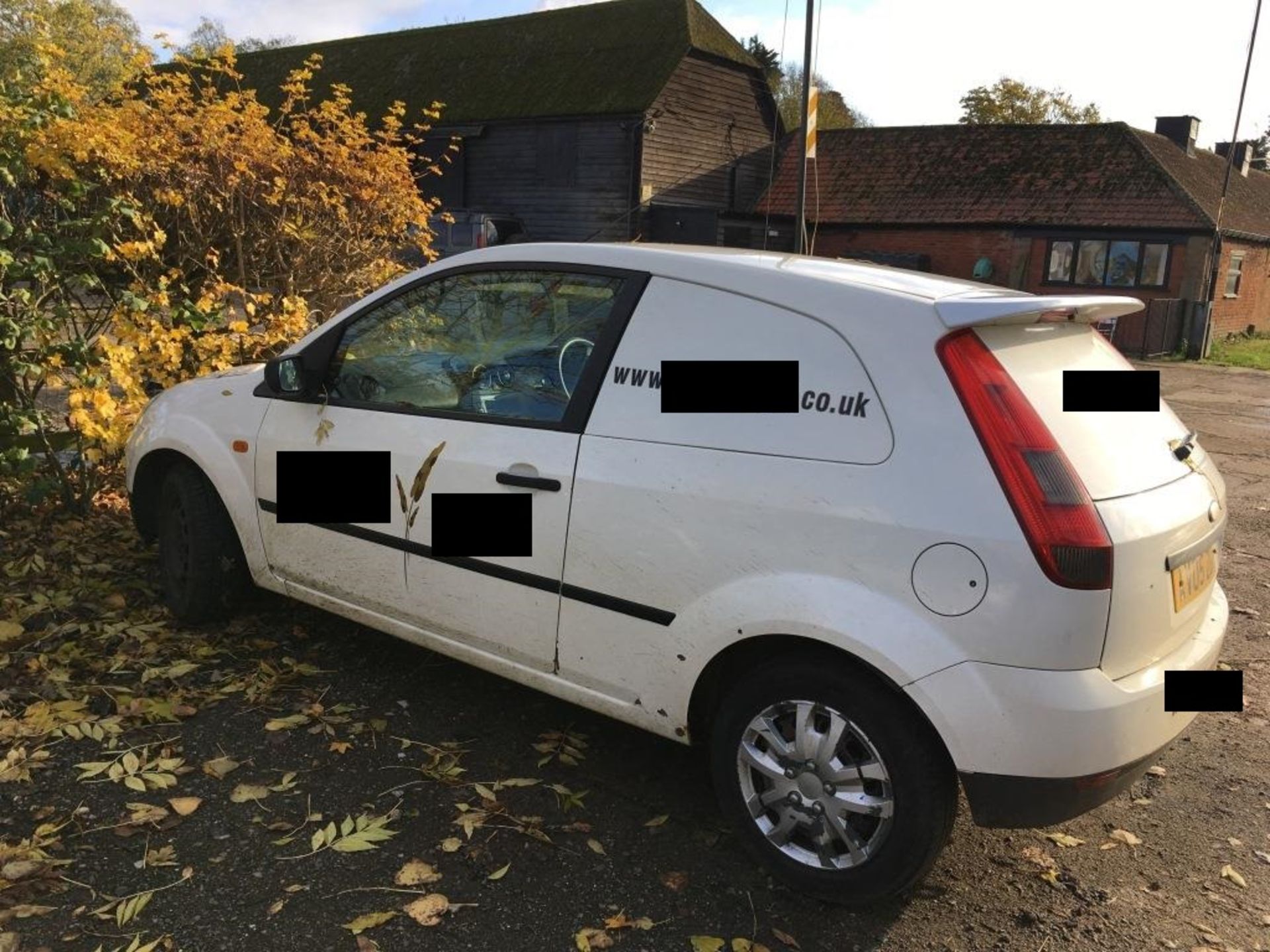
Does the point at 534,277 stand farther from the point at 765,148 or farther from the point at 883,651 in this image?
the point at 765,148

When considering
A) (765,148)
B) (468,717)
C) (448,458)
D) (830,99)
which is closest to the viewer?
(448,458)

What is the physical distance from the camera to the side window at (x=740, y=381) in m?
2.50

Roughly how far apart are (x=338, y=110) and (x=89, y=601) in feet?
14.4

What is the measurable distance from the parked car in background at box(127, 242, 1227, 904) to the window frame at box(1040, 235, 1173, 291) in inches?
899

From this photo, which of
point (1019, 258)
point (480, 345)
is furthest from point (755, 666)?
point (1019, 258)

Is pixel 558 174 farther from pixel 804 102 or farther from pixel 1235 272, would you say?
pixel 804 102

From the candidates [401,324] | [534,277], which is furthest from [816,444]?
[401,324]

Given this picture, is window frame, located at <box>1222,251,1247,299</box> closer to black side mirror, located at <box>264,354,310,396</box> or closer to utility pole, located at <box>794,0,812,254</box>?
utility pole, located at <box>794,0,812,254</box>

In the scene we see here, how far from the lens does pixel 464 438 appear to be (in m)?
3.19

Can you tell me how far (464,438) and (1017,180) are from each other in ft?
83.8

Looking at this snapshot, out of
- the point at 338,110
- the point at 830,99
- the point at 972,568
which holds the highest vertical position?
the point at 830,99

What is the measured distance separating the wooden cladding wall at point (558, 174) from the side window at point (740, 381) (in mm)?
24725

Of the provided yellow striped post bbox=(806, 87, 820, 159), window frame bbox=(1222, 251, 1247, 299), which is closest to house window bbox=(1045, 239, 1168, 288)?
window frame bbox=(1222, 251, 1247, 299)

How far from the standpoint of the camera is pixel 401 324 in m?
3.64
